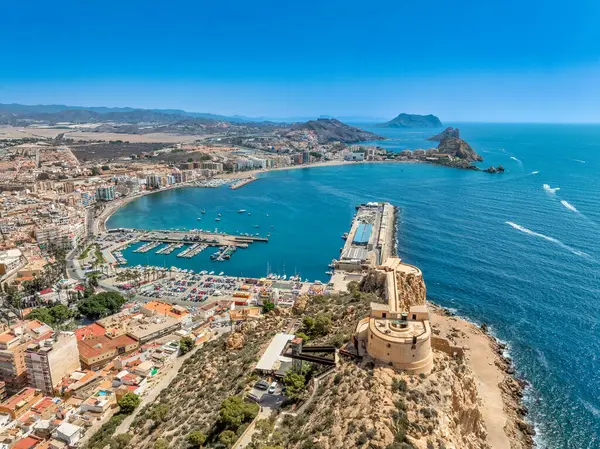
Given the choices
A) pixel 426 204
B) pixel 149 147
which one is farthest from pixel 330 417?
pixel 149 147

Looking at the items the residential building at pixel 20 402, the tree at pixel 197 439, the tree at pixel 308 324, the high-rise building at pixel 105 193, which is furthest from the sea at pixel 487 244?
the residential building at pixel 20 402

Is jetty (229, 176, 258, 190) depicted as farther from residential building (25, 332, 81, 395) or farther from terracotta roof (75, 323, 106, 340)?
residential building (25, 332, 81, 395)

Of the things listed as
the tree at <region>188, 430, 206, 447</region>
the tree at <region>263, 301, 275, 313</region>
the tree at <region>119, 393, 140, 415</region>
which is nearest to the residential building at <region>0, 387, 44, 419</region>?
the tree at <region>119, 393, 140, 415</region>

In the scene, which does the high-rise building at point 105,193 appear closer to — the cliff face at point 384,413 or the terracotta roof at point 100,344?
→ the terracotta roof at point 100,344

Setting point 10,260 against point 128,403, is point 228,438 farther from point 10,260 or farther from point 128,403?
point 10,260

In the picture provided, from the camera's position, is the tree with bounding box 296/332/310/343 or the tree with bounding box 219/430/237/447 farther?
the tree with bounding box 296/332/310/343

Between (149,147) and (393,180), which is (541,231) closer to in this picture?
(393,180)
